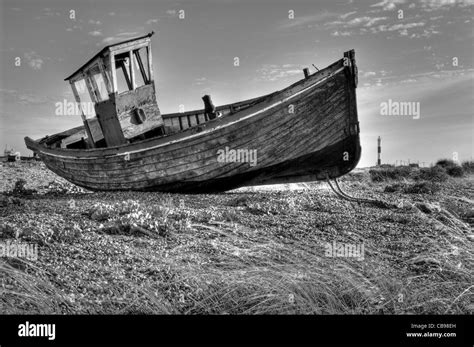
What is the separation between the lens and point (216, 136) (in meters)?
12.2

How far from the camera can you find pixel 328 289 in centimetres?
456

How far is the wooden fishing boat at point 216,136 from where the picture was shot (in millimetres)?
12094

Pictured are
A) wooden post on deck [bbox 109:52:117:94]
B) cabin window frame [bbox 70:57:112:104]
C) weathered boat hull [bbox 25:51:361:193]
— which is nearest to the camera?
weathered boat hull [bbox 25:51:361:193]

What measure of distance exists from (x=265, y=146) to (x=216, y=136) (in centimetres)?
122

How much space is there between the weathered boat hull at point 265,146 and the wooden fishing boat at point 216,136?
0.02m

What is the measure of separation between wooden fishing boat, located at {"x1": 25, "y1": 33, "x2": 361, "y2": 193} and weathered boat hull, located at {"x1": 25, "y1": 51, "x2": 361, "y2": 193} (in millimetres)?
23

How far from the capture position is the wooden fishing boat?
1209 centimetres

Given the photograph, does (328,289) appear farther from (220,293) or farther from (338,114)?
(338,114)

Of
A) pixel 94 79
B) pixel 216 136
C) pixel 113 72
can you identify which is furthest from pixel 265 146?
pixel 94 79

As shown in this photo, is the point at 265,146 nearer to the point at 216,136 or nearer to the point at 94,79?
the point at 216,136

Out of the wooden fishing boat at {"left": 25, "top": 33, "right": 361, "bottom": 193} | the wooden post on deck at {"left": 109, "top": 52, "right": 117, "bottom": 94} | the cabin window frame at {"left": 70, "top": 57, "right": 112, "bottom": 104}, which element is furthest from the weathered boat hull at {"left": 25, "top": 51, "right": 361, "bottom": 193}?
the wooden post on deck at {"left": 109, "top": 52, "right": 117, "bottom": 94}

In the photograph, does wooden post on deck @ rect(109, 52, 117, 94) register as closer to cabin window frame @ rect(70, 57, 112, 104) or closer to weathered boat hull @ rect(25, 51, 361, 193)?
cabin window frame @ rect(70, 57, 112, 104)
